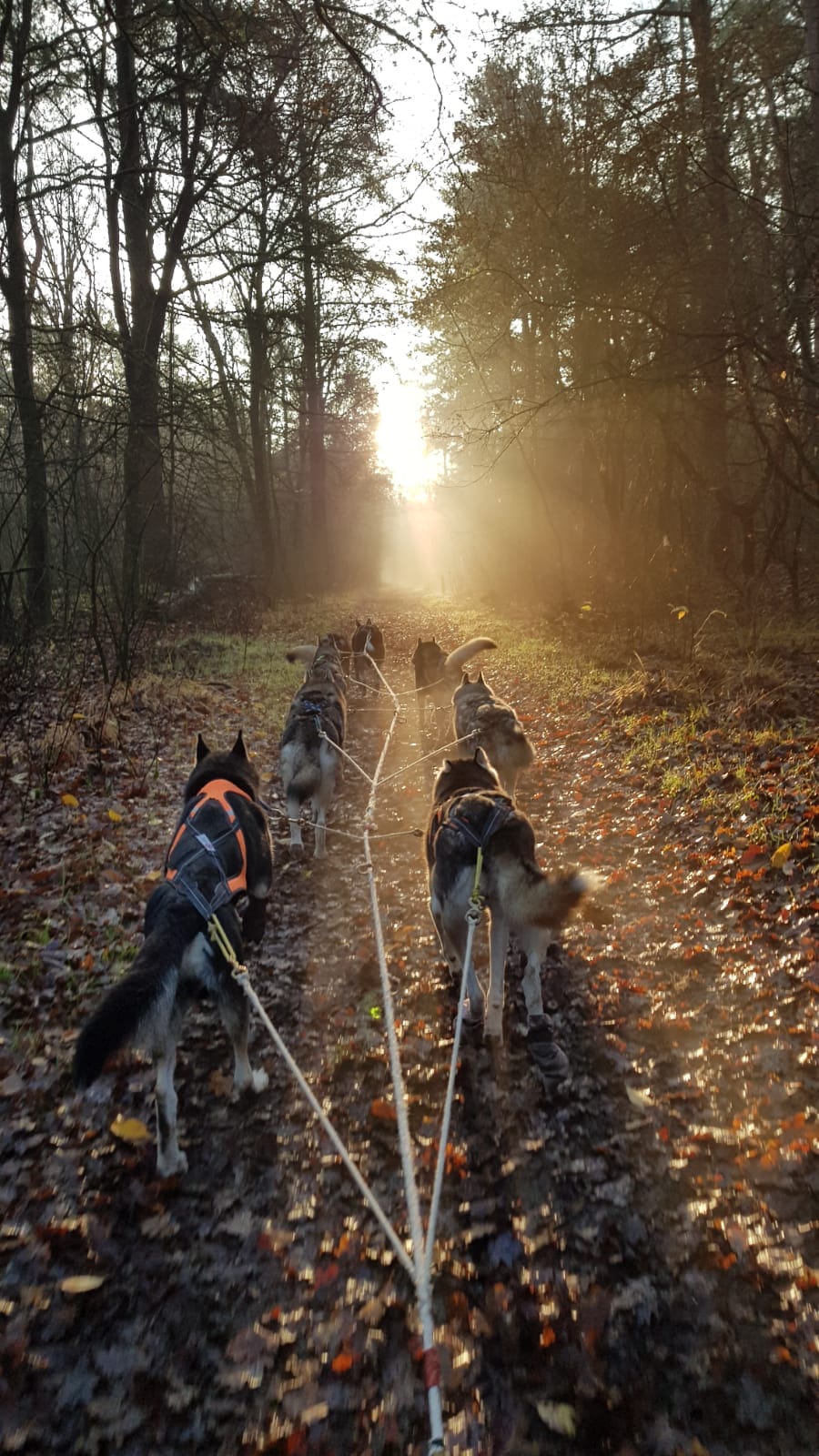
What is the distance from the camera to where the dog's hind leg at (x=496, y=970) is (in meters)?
4.02

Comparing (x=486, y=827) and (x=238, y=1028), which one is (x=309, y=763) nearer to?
(x=486, y=827)

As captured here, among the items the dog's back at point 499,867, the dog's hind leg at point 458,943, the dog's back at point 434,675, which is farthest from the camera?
the dog's back at point 434,675

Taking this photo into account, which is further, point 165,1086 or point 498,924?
point 498,924

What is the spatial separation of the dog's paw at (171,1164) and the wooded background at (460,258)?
658 centimetres

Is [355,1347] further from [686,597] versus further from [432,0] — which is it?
[686,597]

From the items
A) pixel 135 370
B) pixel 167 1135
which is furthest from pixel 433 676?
pixel 167 1135

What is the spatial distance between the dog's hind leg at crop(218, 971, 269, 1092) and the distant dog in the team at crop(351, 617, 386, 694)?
9200 mm

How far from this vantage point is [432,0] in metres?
5.54

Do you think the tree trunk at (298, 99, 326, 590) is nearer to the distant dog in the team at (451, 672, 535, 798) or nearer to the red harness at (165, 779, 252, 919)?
the distant dog in the team at (451, 672, 535, 798)

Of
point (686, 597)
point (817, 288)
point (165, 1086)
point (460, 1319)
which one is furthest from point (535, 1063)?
point (686, 597)

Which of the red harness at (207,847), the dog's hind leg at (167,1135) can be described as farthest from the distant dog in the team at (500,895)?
the dog's hind leg at (167,1135)

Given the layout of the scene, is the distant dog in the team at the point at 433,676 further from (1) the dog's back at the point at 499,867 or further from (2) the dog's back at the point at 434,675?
(1) the dog's back at the point at 499,867

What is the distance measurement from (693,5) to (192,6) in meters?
11.2

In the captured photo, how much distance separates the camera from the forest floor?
96.3 inches
